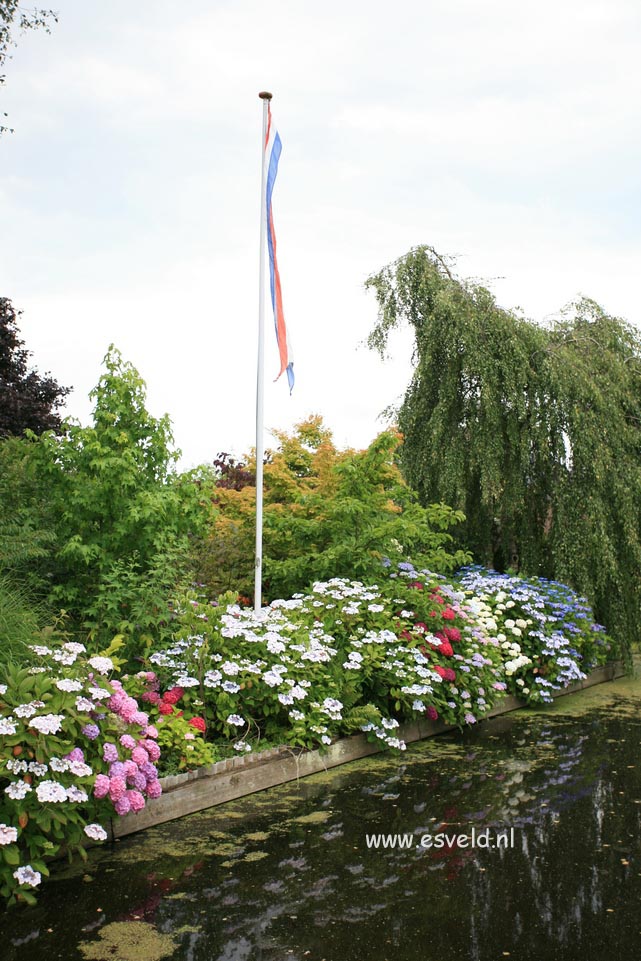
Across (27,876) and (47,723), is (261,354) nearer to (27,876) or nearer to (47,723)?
(47,723)

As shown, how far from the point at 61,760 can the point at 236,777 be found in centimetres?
173

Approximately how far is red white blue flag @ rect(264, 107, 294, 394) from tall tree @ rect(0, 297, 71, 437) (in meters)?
8.91

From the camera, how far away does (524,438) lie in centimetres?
1109

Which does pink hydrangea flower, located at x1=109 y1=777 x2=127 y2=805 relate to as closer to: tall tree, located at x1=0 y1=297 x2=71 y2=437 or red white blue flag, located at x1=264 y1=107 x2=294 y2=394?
red white blue flag, located at x1=264 y1=107 x2=294 y2=394

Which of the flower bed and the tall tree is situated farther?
the tall tree

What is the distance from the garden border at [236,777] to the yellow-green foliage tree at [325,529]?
1.98 metres

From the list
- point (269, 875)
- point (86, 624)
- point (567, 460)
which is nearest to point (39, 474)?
point (86, 624)

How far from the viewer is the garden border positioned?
4992mm

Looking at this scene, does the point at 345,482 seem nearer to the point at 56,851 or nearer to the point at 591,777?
the point at 591,777

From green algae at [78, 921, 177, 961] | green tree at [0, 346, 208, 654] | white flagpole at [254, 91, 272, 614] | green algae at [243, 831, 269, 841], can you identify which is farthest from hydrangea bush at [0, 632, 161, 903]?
white flagpole at [254, 91, 272, 614]

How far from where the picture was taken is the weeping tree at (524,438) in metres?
10.9

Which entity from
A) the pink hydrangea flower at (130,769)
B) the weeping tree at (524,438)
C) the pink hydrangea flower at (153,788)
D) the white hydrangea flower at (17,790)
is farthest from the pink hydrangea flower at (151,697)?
the weeping tree at (524,438)

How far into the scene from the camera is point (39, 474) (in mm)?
7348

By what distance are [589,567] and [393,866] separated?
23.7 ft
